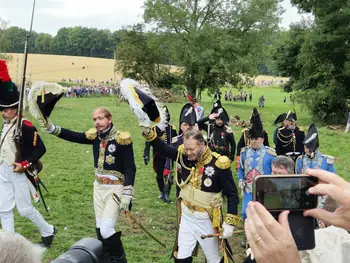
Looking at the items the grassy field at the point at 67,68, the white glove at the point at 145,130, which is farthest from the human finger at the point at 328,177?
the grassy field at the point at 67,68

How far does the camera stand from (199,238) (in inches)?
192

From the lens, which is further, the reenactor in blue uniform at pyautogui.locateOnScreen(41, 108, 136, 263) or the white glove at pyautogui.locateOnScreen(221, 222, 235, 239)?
the reenactor in blue uniform at pyautogui.locateOnScreen(41, 108, 136, 263)

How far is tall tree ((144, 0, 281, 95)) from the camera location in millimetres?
39188

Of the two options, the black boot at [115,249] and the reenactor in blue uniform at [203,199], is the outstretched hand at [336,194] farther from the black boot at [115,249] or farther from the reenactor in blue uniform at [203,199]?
the black boot at [115,249]

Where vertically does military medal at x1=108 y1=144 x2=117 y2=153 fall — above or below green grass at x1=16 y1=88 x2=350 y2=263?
above

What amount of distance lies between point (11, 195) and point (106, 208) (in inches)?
58.5

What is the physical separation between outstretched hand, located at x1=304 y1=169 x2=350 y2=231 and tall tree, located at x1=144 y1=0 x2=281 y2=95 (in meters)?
37.6

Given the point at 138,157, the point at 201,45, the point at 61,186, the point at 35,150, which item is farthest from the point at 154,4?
the point at 35,150

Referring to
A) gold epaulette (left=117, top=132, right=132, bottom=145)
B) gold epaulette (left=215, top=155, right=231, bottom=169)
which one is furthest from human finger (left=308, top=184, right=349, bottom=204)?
gold epaulette (left=117, top=132, right=132, bottom=145)

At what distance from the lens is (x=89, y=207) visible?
8.23 meters

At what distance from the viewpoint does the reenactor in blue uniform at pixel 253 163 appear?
6.61 m

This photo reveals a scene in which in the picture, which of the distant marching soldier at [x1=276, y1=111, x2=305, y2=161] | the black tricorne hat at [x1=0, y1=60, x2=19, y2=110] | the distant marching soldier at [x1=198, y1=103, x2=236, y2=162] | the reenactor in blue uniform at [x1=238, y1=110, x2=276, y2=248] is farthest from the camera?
the distant marching soldier at [x1=276, y1=111, x2=305, y2=161]

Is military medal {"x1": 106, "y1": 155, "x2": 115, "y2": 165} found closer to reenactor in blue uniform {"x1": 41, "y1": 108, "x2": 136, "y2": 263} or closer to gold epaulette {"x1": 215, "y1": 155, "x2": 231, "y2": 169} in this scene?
reenactor in blue uniform {"x1": 41, "y1": 108, "x2": 136, "y2": 263}

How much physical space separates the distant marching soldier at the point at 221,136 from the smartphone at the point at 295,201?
702 centimetres
